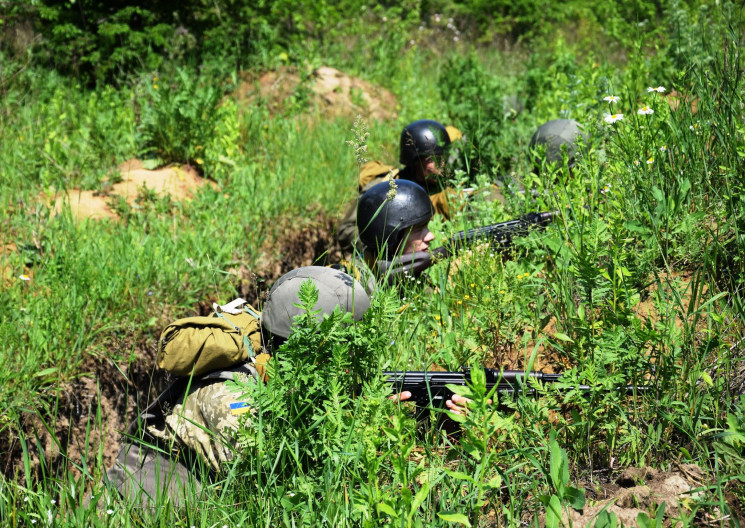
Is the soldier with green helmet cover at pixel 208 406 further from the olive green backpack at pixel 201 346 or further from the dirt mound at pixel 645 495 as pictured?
the dirt mound at pixel 645 495

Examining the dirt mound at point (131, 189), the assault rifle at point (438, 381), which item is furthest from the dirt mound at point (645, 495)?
the dirt mound at point (131, 189)

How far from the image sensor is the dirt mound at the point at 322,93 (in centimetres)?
823

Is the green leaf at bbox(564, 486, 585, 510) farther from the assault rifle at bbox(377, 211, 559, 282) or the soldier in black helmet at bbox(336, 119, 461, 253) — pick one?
the soldier in black helmet at bbox(336, 119, 461, 253)

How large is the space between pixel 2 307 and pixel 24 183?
191cm

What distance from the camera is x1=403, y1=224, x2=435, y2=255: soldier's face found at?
423 centimetres

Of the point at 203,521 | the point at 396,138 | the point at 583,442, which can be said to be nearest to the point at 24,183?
the point at 396,138

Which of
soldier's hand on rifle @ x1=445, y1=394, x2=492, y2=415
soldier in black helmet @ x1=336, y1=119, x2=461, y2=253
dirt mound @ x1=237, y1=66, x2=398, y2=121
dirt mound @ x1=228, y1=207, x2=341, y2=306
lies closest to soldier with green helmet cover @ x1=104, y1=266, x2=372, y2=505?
soldier's hand on rifle @ x1=445, y1=394, x2=492, y2=415

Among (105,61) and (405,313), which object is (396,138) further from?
(405,313)

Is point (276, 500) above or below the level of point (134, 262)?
above

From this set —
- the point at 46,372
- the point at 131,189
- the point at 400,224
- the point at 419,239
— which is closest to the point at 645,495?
the point at 400,224

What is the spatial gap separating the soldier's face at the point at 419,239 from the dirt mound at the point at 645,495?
87.6 inches

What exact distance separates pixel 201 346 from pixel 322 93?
242 inches

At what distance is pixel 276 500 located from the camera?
7.46ft

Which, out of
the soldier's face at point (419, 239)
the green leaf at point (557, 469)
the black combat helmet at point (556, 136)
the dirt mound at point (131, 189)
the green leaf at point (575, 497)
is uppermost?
the green leaf at point (557, 469)
